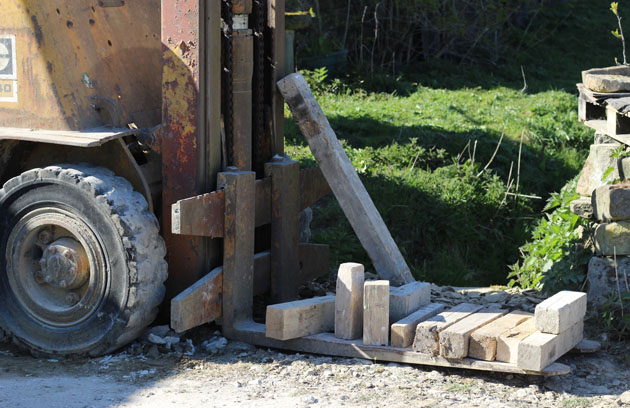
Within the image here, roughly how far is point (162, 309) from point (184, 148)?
3.34 ft

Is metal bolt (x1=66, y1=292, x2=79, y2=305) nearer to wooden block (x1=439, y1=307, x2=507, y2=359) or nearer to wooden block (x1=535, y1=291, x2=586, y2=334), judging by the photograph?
wooden block (x1=439, y1=307, x2=507, y2=359)

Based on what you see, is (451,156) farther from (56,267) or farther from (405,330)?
(56,267)

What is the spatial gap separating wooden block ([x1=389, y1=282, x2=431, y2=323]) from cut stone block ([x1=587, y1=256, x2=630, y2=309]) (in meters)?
1.17

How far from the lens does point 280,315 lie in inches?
186

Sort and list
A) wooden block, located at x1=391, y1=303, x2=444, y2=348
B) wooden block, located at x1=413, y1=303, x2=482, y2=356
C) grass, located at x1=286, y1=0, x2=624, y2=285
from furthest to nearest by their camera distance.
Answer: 1. grass, located at x1=286, y1=0, x2=624, y2=285
2. wooden block, located at x1=391, y1=303, x2=444, y2=348
3. wooden block, located at x1=413, y1=303, x2=482, y2=356

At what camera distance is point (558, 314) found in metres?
4.41

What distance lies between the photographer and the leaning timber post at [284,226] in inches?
214

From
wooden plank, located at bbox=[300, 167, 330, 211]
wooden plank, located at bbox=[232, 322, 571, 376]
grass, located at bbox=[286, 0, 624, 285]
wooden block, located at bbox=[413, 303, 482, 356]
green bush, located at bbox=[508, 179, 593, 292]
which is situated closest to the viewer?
wooden plank, located at bbox=[232, 322, 571, 376]

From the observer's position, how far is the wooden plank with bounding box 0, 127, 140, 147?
4.71 meters

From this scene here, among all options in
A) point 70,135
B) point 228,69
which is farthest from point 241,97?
point 70,135

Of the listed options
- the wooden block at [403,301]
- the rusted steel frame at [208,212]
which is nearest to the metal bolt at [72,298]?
the rusted steel frame at [208,212]

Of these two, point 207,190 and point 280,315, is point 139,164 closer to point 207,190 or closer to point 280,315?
point 207,190

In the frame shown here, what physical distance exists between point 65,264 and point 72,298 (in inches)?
8.8

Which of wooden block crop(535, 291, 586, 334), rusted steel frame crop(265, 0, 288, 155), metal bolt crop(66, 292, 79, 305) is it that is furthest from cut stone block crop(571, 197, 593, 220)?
metal bolt crop(66, 292, 79, 305)
